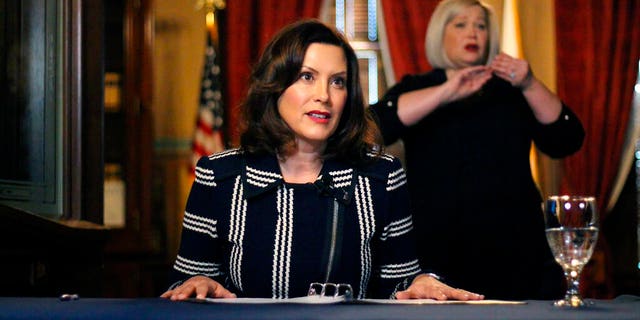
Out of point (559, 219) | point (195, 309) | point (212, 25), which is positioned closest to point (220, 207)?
point (195, 309)

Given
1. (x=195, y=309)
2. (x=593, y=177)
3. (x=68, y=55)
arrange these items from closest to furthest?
(x=195, y=309) → (x=68, y=55) → (x=593, y=177)

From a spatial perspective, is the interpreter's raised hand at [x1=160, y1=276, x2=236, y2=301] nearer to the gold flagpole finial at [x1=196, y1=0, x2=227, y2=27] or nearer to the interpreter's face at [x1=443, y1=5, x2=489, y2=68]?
the interpreter's face at [x1=443, y1=5, x2=489, y2=68]

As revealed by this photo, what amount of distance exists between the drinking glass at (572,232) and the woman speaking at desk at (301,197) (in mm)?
450

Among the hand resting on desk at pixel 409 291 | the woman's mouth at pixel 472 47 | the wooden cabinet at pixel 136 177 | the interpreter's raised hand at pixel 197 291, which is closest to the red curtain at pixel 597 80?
the woman's mouth at pixel 472 47

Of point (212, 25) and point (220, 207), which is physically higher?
point (212, 25)

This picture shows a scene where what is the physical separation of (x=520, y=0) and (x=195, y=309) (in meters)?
4.67

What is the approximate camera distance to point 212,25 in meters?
5.86

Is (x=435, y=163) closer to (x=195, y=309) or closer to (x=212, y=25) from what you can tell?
(x=195, y=309)

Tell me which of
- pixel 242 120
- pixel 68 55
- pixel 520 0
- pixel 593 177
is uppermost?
pixel 520 0

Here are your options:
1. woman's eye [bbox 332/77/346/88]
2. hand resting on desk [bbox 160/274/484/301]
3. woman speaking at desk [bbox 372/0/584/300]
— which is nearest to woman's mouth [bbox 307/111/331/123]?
woman's eye [bbox 332/77/346/88]

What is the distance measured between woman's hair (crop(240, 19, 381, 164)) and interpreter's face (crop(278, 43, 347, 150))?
0.02 metres

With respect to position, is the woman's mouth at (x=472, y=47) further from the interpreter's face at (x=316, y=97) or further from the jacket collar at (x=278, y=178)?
the jacket collar at (x=278, y=178)

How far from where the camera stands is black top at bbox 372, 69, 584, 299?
11.2 feet

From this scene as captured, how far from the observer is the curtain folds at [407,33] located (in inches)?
224
